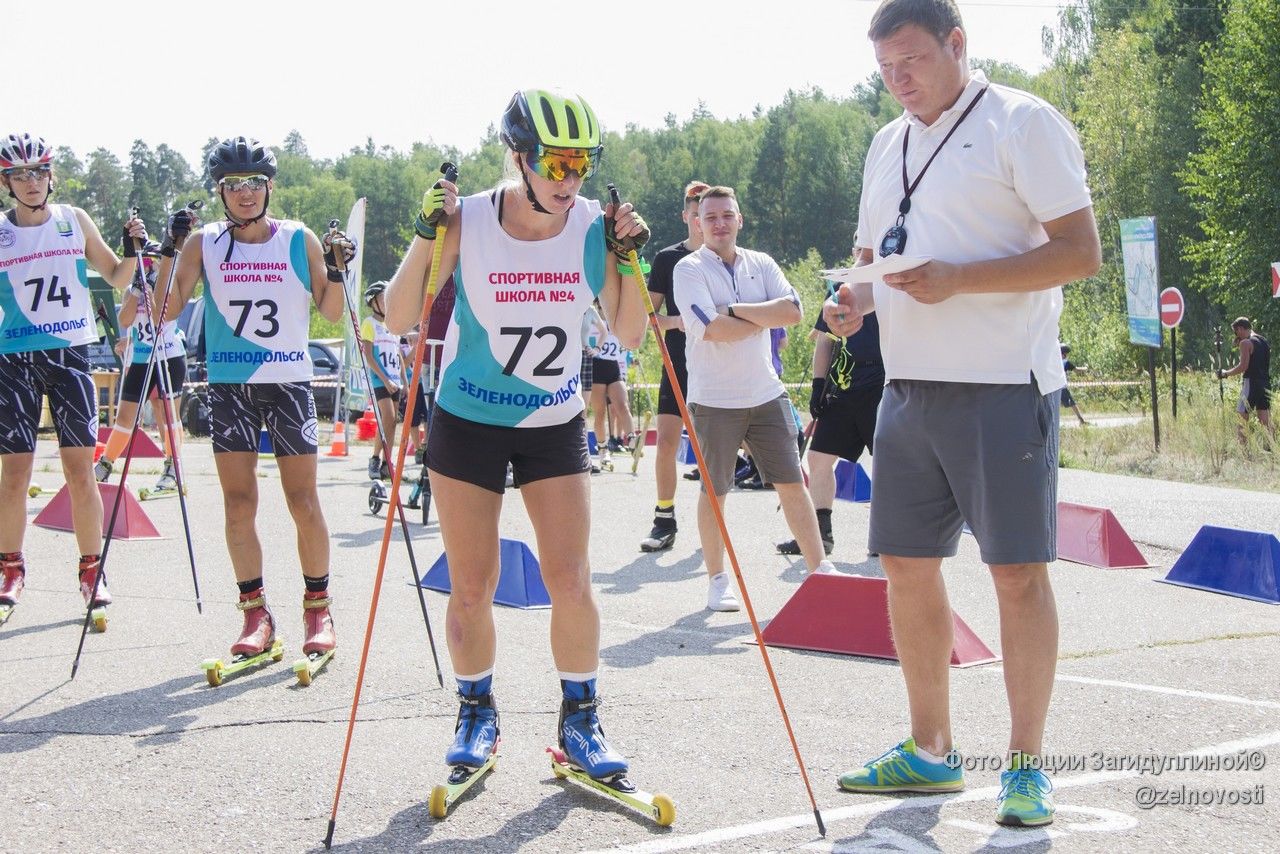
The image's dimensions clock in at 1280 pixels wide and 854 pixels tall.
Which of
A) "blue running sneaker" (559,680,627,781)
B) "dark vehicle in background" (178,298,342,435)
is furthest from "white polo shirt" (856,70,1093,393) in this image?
"dark vehicle in background" (178,298,342,435)

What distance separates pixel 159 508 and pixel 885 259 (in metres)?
9.67

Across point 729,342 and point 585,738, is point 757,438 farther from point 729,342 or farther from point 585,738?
point 585,738

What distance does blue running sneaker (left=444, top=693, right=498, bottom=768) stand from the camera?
13.8 ft

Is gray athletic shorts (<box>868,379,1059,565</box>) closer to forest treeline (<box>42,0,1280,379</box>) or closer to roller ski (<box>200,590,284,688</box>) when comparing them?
roller ski (<box>200,590,284,688</box>)

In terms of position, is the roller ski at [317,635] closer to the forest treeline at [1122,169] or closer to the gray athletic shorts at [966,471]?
the gray athletic shorts at [966,471]

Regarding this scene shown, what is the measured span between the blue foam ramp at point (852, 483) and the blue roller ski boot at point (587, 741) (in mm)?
7914

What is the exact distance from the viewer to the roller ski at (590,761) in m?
3.98

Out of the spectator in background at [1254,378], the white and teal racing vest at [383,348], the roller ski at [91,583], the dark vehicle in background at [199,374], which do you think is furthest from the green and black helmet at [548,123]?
the dark vehicle in background at [199,374]

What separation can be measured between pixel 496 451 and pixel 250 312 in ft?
7.43

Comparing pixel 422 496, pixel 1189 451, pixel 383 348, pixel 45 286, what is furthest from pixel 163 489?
pixel 1189 451

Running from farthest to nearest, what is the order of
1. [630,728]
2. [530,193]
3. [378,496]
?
[378,496] → [630,728] → [530,193]

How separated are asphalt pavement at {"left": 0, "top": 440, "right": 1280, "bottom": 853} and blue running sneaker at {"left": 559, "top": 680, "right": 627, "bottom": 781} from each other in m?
0.10

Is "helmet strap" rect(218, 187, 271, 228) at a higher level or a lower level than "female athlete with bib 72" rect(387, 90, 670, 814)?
higher

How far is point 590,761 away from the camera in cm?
415
